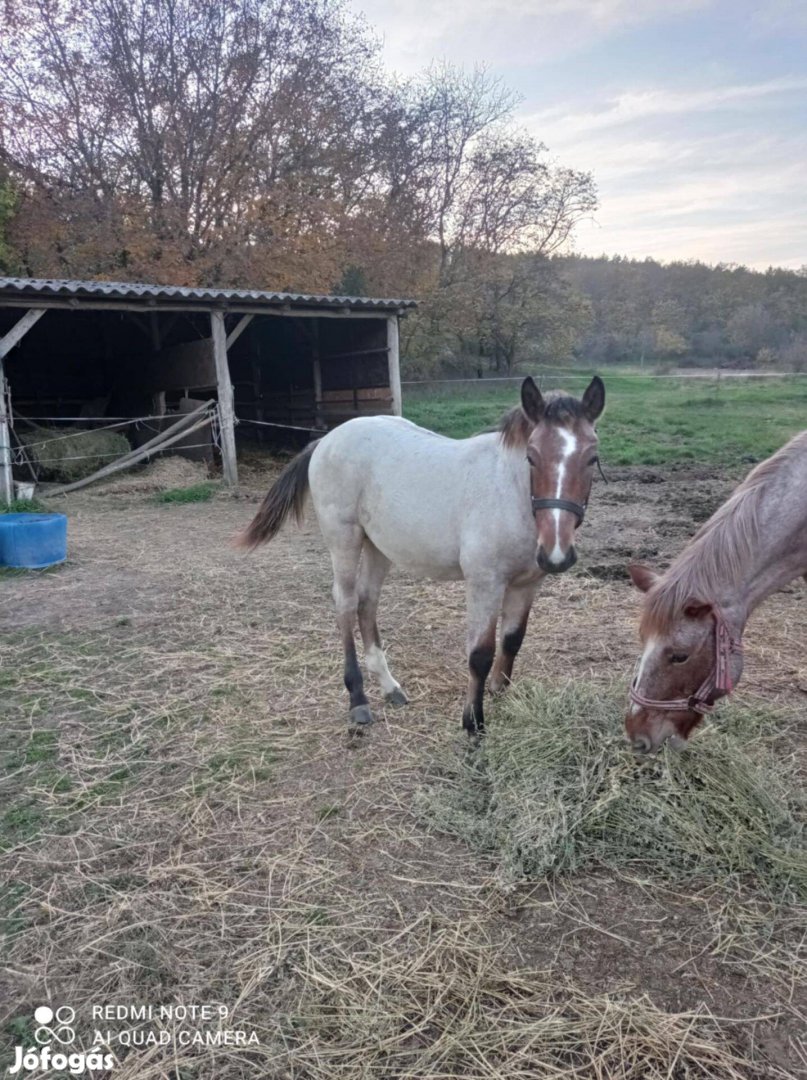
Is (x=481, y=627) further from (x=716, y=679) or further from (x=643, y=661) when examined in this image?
(x=716, y=679)

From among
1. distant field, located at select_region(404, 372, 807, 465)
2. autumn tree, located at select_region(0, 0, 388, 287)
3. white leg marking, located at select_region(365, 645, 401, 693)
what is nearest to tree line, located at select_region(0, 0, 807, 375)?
autumn tree, located at select_region(0, 0, 388, 287)

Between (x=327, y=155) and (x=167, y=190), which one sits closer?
(x=167, y=190)

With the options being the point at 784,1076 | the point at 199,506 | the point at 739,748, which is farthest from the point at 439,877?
the point at 199,506

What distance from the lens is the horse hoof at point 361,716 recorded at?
305cm

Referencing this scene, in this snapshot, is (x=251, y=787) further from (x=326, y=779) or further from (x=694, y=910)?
(x=694, y=910)

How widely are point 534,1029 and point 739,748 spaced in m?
1.42

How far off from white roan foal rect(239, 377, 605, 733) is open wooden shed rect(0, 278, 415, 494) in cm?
642

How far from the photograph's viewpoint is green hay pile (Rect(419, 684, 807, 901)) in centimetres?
205

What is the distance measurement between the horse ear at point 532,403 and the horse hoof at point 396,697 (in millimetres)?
1493

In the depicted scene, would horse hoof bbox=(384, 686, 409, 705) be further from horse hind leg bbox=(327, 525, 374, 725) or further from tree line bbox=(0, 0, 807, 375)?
tree line bbox=(0, 0, 807, 375)

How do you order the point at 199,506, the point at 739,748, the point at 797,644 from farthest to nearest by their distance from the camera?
the point at 199,506, the point at 797,644, the point at 739,748

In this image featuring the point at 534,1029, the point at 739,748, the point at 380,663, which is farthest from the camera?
the point at 380,663

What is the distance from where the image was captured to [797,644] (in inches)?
151

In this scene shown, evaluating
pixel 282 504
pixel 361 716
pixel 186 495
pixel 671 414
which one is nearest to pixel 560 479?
pixel 361 716
